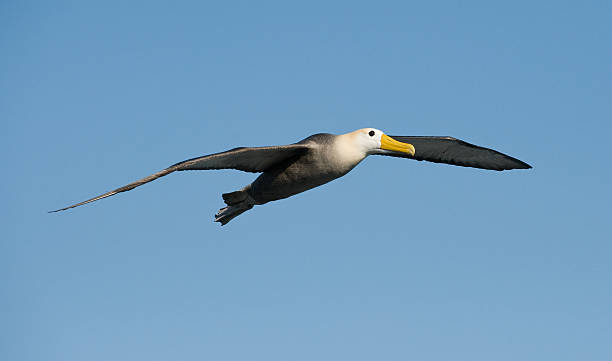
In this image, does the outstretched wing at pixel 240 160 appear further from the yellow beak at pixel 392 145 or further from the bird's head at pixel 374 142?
the yellow beak at pixel 392 145

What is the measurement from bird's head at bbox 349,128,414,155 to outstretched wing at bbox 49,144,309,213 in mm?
900

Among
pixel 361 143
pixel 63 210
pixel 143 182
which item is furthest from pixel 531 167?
pixel 63 210

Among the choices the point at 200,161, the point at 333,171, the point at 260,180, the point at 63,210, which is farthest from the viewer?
the point at 260,180

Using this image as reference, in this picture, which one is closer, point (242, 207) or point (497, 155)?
point (242, 207)

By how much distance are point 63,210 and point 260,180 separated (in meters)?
4.05

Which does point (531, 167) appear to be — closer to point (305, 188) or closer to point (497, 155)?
point (497, 155)

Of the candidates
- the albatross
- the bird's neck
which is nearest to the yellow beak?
the albatross

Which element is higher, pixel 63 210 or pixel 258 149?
pixel 258 149

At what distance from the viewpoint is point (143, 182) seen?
10.3 meters

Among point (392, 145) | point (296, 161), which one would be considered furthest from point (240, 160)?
point (392, 145)

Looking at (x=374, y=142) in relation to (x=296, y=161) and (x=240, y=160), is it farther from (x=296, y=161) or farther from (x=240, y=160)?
(x=240, y=160)

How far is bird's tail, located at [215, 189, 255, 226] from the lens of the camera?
13.4 m

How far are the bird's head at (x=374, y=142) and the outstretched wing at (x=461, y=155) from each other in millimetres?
2229

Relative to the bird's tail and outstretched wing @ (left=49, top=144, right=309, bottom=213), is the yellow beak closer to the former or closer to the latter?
outstretched wing @ (left=49, top=144, right=309, bottom=213)
